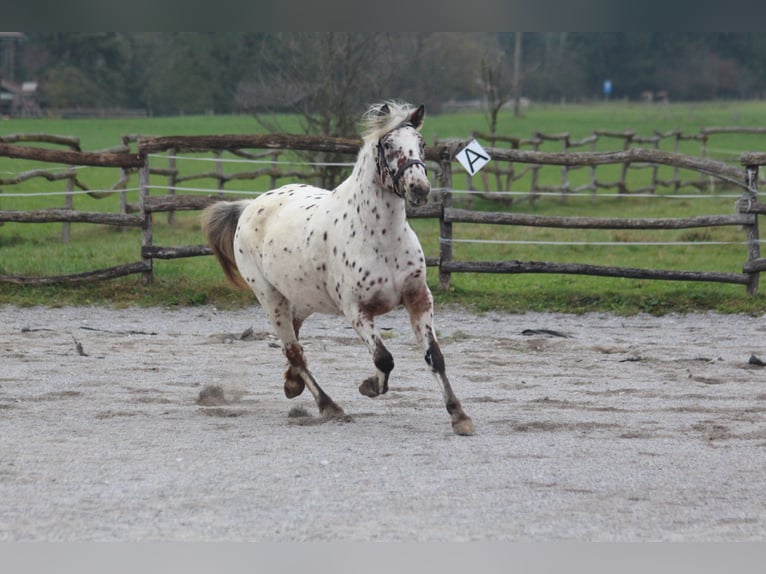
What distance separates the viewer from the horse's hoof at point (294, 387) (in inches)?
268

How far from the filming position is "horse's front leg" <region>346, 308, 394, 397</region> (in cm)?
601

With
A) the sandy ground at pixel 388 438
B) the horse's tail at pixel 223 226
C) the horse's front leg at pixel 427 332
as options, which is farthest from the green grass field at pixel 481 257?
the horse's front leg at pixel 427 332

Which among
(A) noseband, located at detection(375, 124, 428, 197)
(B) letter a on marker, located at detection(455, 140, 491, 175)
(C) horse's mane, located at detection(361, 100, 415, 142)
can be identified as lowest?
(B) letter a on marker, located at detection(455, 140, 491, 175)

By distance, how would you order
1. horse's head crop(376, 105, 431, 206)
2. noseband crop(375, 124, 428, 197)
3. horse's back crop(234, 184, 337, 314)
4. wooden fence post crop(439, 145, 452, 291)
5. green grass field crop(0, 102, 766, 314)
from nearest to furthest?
1. horse's head crop(376, 105, 431, 206)
2. noseband crop(375, 124, 428, 197)
3. horse's back crop(234, 184, 337, 314)
4. green grass field crop(0, 102, 766, 314)
5. wooden fence post crop(439, 145, 452, 291)

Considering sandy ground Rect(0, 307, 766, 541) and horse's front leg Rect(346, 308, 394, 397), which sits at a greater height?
horse's front leg Rect(346, 308, 394, 397)

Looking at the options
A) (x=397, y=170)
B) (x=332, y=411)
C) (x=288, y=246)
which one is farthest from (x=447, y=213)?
(x=397, y=170)

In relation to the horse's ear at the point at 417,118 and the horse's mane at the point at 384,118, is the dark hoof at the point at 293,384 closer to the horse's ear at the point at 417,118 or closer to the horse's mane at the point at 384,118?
the horse's mane at the point at 384,118

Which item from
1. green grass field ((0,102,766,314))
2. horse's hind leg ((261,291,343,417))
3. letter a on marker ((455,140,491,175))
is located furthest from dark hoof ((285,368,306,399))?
letter a on marker ((455,140,491,175))

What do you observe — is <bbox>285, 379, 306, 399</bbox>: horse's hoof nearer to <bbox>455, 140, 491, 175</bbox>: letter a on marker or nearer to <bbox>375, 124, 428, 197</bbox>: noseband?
<bbox>375, 124, 428, 197</bbox>: noseband

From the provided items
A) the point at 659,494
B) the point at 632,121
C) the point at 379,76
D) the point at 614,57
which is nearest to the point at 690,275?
the point at 659,494

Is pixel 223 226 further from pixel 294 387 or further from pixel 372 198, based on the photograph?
pixel 372 198

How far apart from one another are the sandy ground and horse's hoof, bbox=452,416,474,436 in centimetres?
5

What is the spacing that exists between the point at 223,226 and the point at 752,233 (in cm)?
621

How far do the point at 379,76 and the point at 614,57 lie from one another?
35.6m
